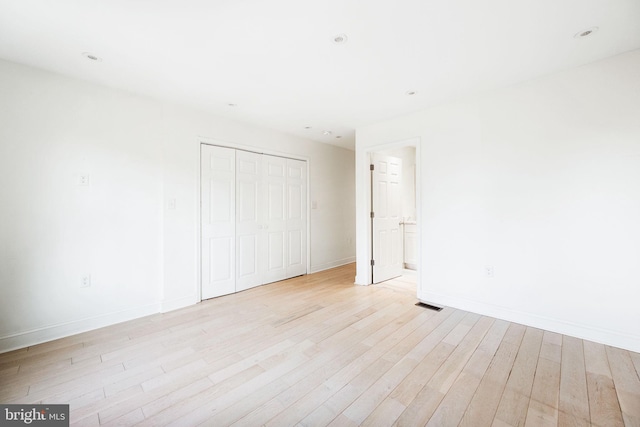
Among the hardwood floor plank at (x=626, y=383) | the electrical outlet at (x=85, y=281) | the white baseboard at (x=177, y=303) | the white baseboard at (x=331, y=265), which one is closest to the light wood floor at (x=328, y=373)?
the hardwood floor plank at (x=626, y=383)

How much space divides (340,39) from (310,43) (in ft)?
0.78

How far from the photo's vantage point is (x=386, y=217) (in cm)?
430

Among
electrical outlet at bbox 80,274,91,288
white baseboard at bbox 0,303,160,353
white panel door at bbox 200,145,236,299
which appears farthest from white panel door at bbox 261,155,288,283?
electrical outlet at bbox 80,274,91,288

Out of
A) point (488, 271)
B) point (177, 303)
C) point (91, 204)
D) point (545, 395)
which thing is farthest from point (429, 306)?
point (91, 204)

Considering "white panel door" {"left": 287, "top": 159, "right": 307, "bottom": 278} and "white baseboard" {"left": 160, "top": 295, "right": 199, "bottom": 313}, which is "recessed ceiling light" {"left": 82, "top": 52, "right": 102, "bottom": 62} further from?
"white panel door" {"left": 287, "top": 159, "right": 307, "bottom": 278}

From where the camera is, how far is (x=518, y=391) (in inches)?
68.1

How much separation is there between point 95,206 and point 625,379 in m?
4.71

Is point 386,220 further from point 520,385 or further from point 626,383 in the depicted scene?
point 626,383

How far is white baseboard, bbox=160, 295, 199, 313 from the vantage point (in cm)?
313

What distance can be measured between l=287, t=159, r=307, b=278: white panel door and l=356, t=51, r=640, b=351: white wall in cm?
208

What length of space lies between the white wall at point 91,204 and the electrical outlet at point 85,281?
38mm

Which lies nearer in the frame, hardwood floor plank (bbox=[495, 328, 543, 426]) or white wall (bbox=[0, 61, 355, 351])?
hardwood floor plank (bbox=[495, 328, 543, 426])

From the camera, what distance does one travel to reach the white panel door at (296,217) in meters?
4.55

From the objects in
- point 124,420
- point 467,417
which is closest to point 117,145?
point 124,420
